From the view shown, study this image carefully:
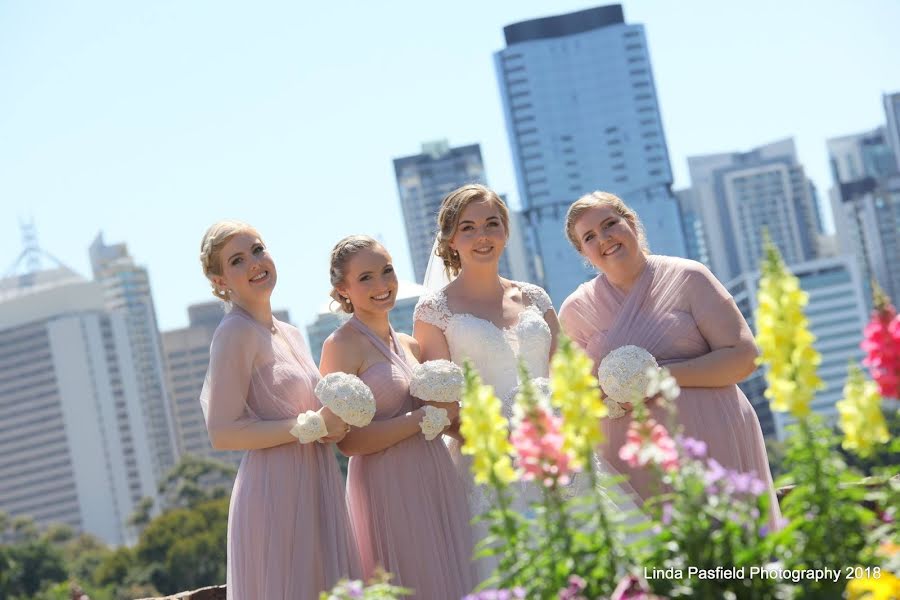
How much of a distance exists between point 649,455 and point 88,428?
181175 mm

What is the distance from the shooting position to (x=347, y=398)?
549cm

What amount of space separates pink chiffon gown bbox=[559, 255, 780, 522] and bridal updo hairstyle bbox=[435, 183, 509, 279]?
2.60ft

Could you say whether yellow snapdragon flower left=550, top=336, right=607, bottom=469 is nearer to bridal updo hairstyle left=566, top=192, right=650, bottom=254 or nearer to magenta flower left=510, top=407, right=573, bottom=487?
magenta flower left=510, top=407, right=573, bottom=487

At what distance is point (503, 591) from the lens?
294 cm

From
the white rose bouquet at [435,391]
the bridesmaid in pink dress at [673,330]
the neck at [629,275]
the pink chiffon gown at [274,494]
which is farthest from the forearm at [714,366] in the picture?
the pink chiffon gown at [274,494]

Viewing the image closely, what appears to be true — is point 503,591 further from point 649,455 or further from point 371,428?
point 371,428

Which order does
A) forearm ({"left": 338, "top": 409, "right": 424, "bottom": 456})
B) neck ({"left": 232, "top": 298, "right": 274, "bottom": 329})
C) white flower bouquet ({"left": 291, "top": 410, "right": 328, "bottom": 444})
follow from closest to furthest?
1. white flower bouquet ({"left": 291, "top": 410, "right": 328, "bottom": 444})
2. forearm ({"left": 338, "top": 409, "right": 424, "bottom": 456})
3. neck ({"left": 232, "top": 298, "right": 274, "bottom": 329})

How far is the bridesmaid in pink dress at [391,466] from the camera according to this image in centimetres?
574

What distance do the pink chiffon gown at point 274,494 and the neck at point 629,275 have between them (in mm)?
1678

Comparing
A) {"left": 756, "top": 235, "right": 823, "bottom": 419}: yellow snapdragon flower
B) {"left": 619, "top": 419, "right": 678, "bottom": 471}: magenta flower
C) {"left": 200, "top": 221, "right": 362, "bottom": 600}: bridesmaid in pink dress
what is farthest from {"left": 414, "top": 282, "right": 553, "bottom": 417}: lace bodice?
{"left": 756, "top": 235, "right": 823, "bottom": 419}: yellow snapdragon flower

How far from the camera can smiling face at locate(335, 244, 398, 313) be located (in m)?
5.92

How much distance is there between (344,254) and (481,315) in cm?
86

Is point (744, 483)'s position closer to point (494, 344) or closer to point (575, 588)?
point (575, 588)

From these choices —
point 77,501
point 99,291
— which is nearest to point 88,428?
point 77,501
